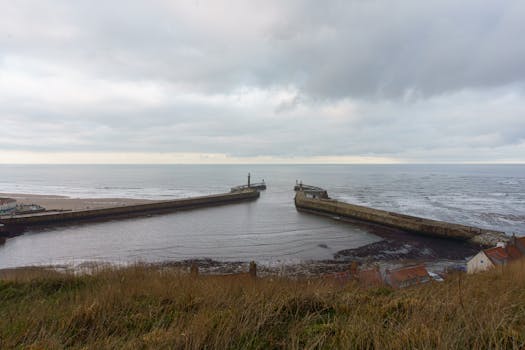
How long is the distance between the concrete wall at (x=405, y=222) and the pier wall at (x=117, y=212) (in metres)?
16.0

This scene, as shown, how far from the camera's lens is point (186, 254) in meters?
18.1

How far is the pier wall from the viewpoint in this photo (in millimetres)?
26027

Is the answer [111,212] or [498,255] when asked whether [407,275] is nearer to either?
[498,255]

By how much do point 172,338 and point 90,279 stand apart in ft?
15.7

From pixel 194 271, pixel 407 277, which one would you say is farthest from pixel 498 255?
pixel 194 271

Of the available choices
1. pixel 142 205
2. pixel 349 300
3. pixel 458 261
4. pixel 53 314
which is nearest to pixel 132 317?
pixel 53 314

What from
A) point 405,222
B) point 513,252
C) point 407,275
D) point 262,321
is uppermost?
point 262,321

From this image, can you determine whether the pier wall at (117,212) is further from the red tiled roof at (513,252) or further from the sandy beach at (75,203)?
the red tiled roof at (513,252)

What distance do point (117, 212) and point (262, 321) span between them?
3469 centimetres

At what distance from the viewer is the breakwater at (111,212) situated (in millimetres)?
25859

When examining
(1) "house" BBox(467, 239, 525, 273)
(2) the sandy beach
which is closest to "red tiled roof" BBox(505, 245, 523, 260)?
(1) "house" BBox(467, 239, 525, 273)

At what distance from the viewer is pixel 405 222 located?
82.7 ft

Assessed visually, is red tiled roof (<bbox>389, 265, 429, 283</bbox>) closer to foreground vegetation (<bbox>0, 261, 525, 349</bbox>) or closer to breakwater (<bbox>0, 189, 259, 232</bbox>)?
foreground vegetation (<bbox>0, 261, 525, 349</bbox>)

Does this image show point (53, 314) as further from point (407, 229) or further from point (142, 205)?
point (142, 205)
